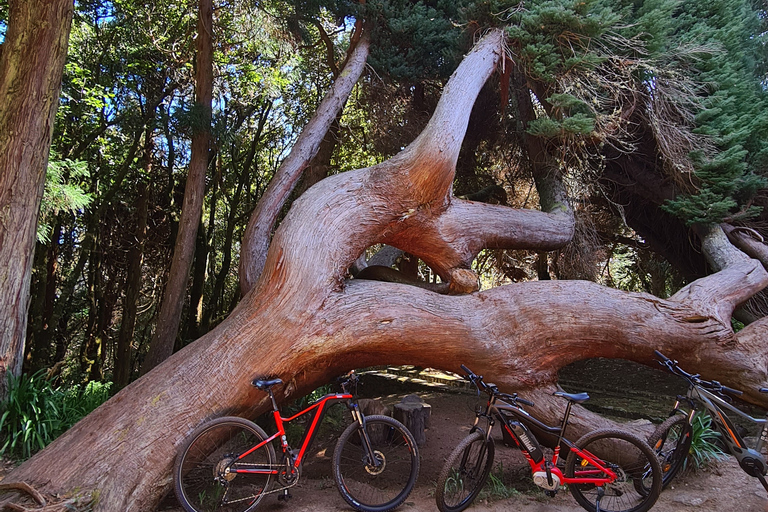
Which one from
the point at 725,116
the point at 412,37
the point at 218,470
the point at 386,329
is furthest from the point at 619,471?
the point at 412,37

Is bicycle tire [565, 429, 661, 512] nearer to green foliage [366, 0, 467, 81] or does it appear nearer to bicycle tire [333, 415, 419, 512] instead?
bicycle tire [333, 415, 419, 512]

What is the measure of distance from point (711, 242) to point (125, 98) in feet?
32.9

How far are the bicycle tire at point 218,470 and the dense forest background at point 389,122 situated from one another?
328cm

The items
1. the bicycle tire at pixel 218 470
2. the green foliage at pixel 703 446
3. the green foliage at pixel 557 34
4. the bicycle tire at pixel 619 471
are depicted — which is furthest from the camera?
the green foliage at pixel 557 34

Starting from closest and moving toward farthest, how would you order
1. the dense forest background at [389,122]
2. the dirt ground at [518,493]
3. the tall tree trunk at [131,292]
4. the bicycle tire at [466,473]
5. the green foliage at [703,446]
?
the bicycle tire at [466,473], the dirt ground at [518,493], the green foliage at [703,446], the dense forest background at [389,122], the tall tree trunk at [131,292]

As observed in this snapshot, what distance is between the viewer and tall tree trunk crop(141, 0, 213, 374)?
671 cm

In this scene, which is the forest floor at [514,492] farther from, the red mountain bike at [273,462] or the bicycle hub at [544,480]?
the bicycle hub at [544,480]

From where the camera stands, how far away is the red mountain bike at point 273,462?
3.90 meters

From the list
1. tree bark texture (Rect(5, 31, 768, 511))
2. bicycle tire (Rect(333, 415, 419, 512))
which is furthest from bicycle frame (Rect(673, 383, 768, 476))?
bicycle tire (Rect(333, 415, 419, 512))

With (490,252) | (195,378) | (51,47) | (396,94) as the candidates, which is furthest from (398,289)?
(490,252)

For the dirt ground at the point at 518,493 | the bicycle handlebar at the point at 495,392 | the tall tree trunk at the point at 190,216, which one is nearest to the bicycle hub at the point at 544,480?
the dirt ground at the point at 518,493

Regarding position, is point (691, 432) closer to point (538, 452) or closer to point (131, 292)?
point (538, 452)

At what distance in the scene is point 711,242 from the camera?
7730 mm

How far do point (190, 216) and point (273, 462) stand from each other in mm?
4090
